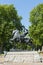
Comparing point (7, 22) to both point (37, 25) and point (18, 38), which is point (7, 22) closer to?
point (37, 25)

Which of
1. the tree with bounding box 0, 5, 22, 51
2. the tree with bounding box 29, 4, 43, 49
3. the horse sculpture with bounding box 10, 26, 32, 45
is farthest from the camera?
the tree with bounding box 0, 5, 22, 51

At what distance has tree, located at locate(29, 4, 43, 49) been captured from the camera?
3909cm

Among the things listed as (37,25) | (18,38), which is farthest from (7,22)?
(18,38)

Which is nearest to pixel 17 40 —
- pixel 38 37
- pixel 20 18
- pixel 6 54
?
pixel 6 54

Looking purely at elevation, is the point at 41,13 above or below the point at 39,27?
above

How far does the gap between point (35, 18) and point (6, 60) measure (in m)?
24.4

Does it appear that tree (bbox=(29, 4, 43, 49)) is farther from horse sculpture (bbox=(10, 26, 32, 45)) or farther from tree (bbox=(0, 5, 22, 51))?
horse sculpture (bbox=(10, 26, 32, 45))

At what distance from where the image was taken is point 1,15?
42.9 metres

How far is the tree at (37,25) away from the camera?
39.1 metres

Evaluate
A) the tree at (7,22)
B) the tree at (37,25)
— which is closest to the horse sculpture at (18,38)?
the tree at (37,25)

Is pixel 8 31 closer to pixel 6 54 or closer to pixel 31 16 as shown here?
pixel 31 16

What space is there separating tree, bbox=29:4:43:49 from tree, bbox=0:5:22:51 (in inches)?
137

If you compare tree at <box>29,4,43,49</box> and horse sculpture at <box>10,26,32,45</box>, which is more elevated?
tree at <box>29,4,43,49</box>

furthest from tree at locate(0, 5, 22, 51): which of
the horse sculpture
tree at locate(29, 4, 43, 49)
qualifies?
the horse sculpture
